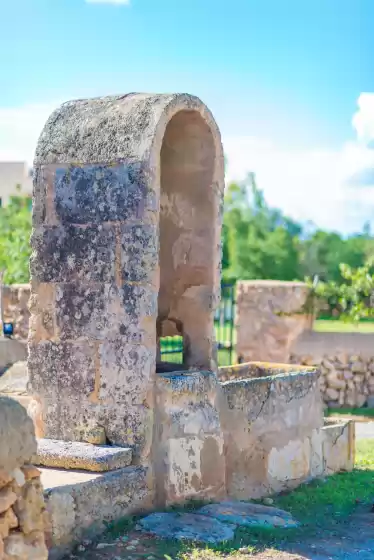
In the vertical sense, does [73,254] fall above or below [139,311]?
above

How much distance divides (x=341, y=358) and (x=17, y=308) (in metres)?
5.23

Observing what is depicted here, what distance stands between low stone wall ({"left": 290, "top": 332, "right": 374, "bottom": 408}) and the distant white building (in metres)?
32.3

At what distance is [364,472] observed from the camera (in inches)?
338

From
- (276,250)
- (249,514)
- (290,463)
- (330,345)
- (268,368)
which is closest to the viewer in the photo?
(249,514)

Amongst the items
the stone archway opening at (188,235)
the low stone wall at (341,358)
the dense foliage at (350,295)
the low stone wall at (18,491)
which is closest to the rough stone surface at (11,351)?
the stone archway opening at (188,235)

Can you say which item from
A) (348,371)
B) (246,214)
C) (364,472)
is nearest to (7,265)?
(348,371)

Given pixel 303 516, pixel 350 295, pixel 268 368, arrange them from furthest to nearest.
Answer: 1. pixel 350 295
2. pixel 268 368
3. pixel 303 516

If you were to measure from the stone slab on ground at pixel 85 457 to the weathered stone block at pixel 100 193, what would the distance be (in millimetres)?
1516

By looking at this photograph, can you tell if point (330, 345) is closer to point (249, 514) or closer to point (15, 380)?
point (15, 380)

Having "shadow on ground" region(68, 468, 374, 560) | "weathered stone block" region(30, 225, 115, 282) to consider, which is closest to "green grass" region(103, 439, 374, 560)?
"shadow on ground" region(68, 468, 374, 560)

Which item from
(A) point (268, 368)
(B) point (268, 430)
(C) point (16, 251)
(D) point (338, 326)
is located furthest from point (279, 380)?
(C) point (16, 251)

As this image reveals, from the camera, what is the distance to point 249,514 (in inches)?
240

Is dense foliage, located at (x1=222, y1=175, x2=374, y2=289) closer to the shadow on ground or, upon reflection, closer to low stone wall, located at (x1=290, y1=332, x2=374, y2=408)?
low stone wall, located at (x1=290, y1=332, x2=374, y2=408)

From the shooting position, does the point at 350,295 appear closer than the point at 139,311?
No
